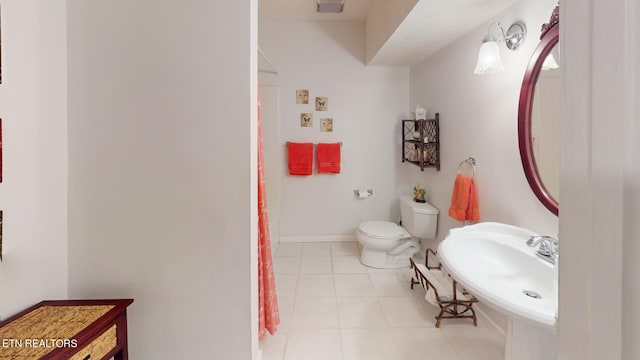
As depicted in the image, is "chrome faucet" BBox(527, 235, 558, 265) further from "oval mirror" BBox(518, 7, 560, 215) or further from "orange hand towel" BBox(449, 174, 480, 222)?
"orange hand towel" BBox(449, 174, 480, 222)

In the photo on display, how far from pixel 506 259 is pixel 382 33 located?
2.15m

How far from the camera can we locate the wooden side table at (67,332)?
3.04 feet

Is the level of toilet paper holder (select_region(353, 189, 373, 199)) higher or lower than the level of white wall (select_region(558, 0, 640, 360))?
lower

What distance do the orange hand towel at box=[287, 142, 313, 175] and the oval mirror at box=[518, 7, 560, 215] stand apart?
7.12 feet

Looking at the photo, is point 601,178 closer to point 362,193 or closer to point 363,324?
point 363,324

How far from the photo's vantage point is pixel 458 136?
2.42 m

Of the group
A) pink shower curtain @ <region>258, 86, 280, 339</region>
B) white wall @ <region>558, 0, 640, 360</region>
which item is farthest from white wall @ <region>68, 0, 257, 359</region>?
white wall @ <region>558, 0, 640, 360</region>

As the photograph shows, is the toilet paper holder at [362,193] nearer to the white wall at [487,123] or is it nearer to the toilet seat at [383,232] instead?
the toilet seat at [383,232]

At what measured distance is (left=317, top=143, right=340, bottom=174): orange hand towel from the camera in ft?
11.4

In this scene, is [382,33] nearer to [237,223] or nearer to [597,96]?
[237,223]

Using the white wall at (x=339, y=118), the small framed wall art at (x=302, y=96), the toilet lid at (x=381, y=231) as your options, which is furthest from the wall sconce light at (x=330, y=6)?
the toilet lid at (x=381, y=231)

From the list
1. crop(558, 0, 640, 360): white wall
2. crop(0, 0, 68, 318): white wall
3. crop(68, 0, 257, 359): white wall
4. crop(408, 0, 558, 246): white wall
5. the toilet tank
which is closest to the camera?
A: crop(558, 0, 640, 360): white wall

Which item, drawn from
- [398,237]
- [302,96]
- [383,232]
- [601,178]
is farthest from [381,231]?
[601,178]

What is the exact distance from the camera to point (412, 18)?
2.07m
